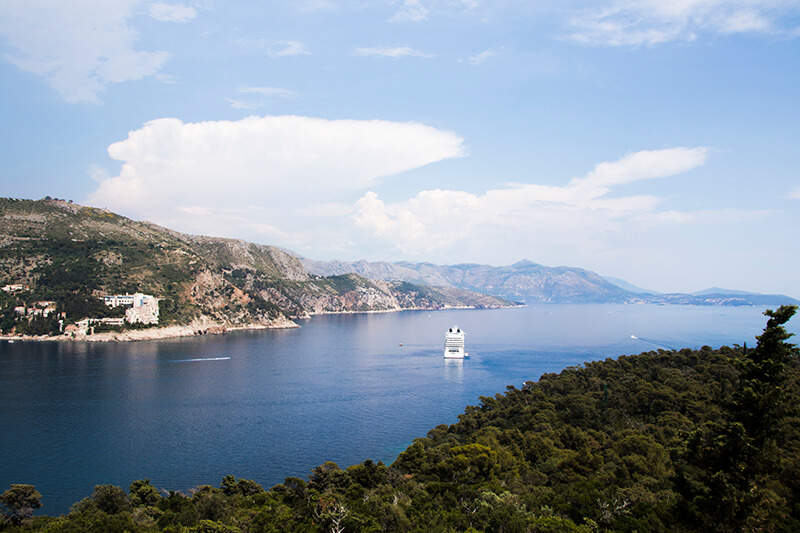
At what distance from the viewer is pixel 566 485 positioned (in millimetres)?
28359

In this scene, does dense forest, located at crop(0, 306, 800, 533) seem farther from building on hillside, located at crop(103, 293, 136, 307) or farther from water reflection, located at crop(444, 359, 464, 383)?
building on hillside, located at crop(103, 293, 136, 307)

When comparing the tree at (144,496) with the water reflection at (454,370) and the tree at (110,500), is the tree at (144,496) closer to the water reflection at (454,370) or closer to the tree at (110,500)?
the tree at (110,500)

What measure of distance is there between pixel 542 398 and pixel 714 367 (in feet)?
65.8

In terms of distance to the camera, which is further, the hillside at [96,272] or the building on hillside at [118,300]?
the building on hillside at [118,300]

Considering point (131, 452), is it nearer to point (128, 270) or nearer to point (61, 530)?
point (61, 530)

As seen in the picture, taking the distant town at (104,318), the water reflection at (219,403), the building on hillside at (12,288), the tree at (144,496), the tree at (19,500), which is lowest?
the water reflection at (219,403)

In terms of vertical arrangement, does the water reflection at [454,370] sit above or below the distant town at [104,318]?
below

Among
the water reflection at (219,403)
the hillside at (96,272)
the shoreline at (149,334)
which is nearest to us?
the water reflection at (219,403)

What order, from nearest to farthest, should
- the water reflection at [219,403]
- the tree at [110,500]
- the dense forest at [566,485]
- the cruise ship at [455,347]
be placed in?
the dense forest at [566,485] < the tree at [110,500] < the water reflection at [219,403] < the cruise ship at [455,347]

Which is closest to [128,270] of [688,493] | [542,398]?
[542,398]

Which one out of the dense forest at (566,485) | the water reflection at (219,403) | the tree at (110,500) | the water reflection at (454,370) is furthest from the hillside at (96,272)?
the dense forest at (566,485)

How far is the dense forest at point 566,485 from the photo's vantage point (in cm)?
2012

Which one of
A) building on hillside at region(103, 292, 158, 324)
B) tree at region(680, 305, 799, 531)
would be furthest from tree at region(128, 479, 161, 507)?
building on hillside at region(103, 292, 158, 324)

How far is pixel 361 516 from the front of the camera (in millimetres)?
24391
